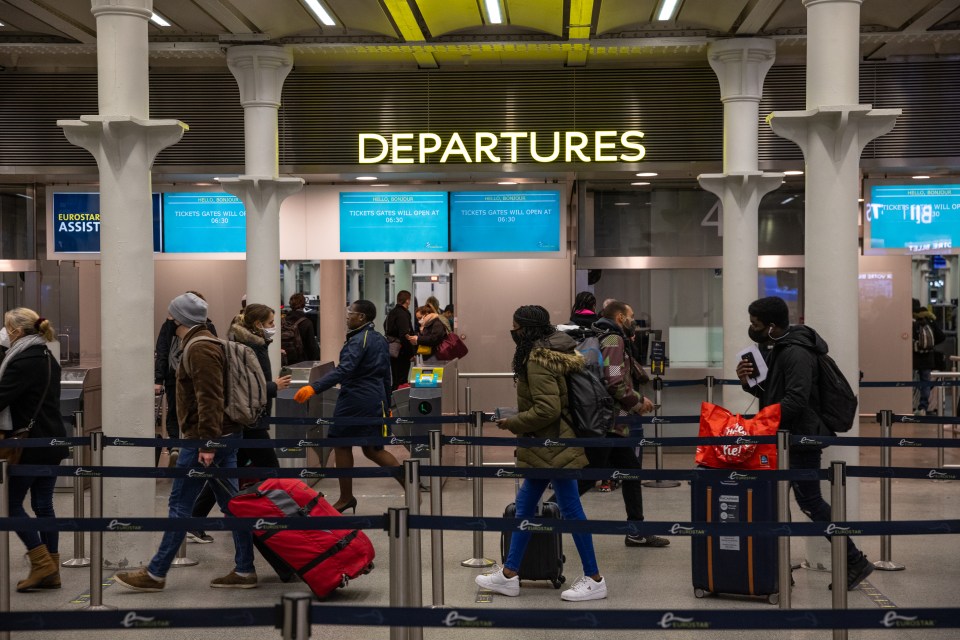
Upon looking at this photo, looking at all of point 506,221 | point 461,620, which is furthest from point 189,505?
point 506,221

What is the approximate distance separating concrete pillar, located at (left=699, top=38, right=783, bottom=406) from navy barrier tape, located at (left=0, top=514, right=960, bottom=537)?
690 centimetres

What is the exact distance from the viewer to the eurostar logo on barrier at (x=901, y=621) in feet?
11.0

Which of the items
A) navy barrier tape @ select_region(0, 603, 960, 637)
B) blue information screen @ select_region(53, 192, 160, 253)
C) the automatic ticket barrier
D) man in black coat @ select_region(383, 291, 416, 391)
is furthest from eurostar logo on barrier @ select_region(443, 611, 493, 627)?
blue information screen @ select_region(53, 192, 160, 253)

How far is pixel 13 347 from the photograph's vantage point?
6.57 metres

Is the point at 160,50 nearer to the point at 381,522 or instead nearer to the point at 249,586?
the point at 249,586

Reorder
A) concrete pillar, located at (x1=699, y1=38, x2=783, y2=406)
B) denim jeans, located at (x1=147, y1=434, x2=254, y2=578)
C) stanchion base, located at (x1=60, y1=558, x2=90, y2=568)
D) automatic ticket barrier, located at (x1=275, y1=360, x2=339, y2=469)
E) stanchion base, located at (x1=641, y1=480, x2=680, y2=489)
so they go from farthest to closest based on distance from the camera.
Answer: concrete pillar, located at (x1=699, y1=38, x2=783, y2=406) < automatic ticket barrier, located at (x1=275, y1=360, x2=339, y2=469) < stanchion base, located at (x1=641, y1=480, x2=680, y2=489) < stanchion base, located at (x1=60, y1=558, x2=90, y2=568) < denim jeans, located at (x1=147, y1=434, x2=254, y2=578)

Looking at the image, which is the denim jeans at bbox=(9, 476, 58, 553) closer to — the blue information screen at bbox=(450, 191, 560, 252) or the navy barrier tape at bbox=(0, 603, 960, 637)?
the navy barrier tape at bbox=(0, 603, 960, 637)

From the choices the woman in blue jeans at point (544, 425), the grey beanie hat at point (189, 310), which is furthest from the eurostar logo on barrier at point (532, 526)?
the grey beanie hat at point (189, 310)

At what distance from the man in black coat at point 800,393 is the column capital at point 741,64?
522 centimetres

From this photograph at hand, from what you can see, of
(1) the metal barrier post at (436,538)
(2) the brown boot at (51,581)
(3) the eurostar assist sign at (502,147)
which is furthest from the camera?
(3) the eurostar assist sign at (502,147)

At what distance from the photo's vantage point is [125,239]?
7.16 metres

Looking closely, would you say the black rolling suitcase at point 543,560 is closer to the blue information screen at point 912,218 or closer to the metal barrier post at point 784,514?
the metal barrier post at point 784,514

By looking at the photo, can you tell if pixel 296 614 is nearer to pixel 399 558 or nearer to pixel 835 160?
pixel 399 558

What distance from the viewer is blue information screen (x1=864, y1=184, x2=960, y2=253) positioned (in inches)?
530
